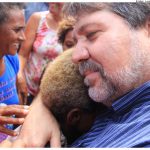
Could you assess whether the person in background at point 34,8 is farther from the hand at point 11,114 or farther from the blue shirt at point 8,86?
the hand at point 11,114

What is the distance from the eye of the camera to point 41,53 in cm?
231

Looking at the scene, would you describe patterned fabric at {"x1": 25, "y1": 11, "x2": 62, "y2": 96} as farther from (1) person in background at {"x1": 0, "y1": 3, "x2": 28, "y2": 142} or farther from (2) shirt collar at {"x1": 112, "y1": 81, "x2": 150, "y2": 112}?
(2) shirt collar at {"x1": 112, "y1": 81, "x2": 150, "y2": 112}

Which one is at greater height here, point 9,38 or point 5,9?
point 5,9

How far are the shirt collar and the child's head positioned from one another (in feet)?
0.32

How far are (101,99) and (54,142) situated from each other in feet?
0.64

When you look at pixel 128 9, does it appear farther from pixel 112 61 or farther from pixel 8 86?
pixel 8 86

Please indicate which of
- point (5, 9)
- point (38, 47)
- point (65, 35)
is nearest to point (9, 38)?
point (5, 9)

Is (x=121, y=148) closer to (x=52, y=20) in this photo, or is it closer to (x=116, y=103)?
(x=116, y=103)

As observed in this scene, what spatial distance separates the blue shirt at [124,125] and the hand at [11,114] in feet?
0.63

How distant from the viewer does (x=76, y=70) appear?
1201mm

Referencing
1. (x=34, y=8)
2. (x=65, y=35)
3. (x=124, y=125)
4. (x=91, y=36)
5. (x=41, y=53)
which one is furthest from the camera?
(x=34, y=8)

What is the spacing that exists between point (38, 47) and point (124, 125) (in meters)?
1.39

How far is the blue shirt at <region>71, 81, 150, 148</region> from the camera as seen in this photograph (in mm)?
941

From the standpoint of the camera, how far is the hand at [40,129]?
1.11 meters
